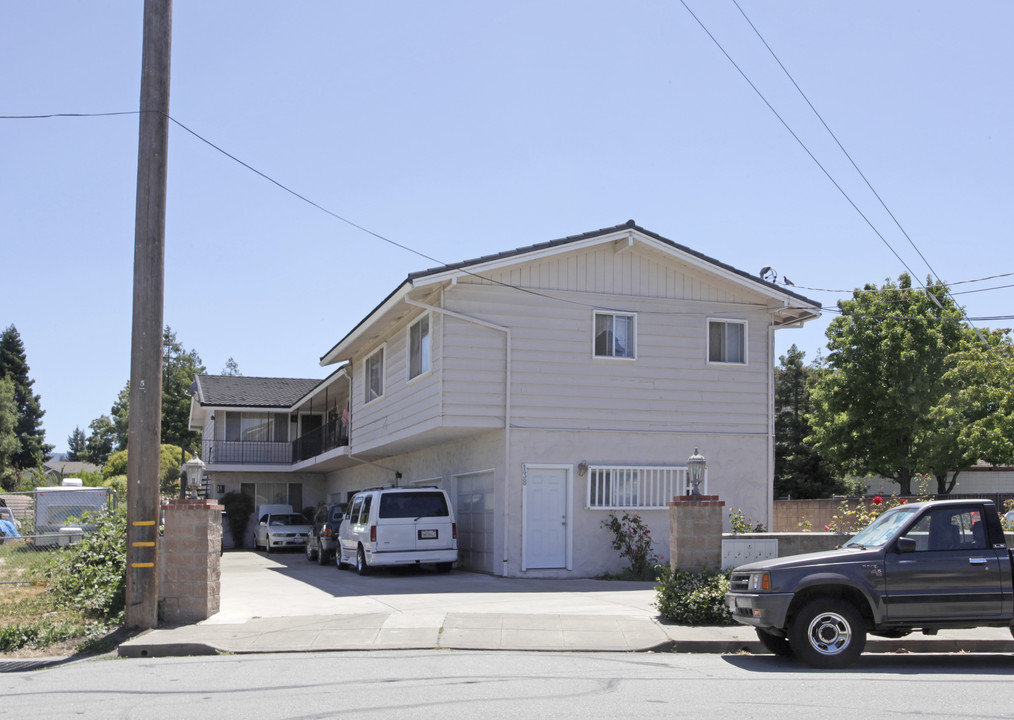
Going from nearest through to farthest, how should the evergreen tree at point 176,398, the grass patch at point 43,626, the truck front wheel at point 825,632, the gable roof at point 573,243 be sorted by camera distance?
1. the truck front wheel at point 825,632
2. the grass patch at point 43,626
3. the gable roof at point 573,243
4. the evergreen tree at point 176,398

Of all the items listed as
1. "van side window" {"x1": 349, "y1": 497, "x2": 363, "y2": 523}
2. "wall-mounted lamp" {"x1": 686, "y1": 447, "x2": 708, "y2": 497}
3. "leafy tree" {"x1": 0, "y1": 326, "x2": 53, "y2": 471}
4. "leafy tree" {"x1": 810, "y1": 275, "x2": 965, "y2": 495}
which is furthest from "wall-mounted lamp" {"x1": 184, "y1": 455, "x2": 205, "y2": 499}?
"leafy tree" {"x1": 0, "y1": 326, "x2": 53, "y2": 471}

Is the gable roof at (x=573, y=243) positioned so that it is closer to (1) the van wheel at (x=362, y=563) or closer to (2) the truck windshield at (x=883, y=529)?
(1) the van wheel at (x=362, y=563)

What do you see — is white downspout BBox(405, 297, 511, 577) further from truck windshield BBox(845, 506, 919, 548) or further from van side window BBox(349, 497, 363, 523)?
truck windshield BBox(845, 506, 919, 548)

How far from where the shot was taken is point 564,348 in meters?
20.3

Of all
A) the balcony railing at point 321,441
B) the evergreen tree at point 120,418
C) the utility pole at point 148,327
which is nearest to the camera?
the utility pole at point 148,327

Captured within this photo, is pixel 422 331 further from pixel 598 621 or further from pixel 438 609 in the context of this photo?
pixel 598 621

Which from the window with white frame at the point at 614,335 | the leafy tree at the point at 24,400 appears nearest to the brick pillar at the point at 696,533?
the window with white frame at the point at 614,335

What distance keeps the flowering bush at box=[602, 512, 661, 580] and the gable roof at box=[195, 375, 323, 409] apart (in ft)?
72.3

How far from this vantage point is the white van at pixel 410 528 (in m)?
20.2

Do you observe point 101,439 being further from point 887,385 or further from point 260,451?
point 887,385

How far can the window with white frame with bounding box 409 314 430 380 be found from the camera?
21.0 metres

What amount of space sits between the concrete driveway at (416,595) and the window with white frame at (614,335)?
15.1 feet

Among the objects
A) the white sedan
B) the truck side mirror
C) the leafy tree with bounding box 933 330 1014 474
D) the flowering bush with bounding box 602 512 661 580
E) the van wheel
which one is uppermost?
the leafy tree with bounding box 933 330 1014 474

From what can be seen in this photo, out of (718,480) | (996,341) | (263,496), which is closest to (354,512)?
(718,480)
